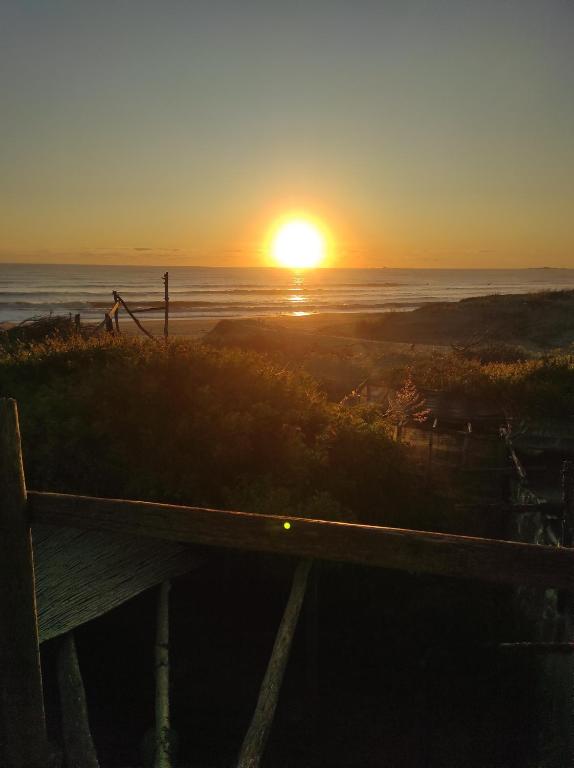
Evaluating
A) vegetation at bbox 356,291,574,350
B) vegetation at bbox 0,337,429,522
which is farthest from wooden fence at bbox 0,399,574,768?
vegetation at bbox 356,291,574,350

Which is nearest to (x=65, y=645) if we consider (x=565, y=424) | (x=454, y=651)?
(x=454, y=651)

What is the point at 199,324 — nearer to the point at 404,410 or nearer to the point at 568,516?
the point at 404,410

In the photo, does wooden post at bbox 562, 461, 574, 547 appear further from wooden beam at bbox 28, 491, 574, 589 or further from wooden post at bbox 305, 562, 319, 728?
wooden beam at bbox 28, 491, 574, 589

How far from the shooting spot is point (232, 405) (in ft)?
28.0

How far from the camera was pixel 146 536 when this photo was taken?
10.8ft

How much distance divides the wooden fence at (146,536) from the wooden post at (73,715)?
0.82m

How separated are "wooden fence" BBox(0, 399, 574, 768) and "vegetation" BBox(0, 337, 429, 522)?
4.05 meters

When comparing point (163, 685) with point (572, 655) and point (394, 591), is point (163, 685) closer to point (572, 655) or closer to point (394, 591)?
point (394, 591)

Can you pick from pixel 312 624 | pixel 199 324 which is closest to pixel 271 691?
pixel 312 624

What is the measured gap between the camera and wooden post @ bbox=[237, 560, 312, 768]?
3.72 m

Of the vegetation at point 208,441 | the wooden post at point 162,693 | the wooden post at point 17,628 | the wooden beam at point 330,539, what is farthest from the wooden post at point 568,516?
the wooden post at point 17,628

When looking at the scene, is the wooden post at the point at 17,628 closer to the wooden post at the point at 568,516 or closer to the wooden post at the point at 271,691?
the wooden post at the point at 271,691

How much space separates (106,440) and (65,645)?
3.44 meters

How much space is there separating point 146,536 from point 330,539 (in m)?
0.98
